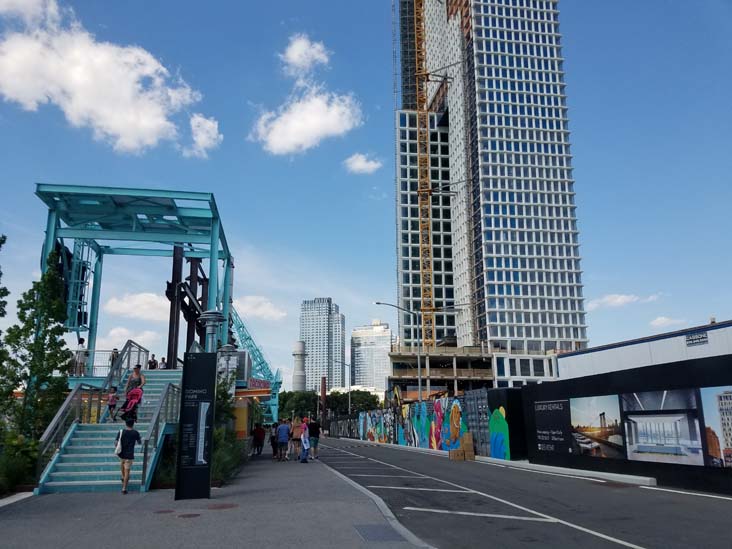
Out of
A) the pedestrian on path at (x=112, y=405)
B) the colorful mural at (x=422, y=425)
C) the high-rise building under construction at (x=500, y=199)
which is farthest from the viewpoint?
the high-rise building under construction at (x=500, y=199)

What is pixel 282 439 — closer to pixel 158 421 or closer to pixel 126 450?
pixel 158 421

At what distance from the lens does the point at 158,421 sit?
1545 centimetres

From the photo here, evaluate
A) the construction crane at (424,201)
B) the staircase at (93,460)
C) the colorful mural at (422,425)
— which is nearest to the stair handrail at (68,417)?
the staircase at (93,460)

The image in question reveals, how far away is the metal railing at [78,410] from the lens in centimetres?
1377

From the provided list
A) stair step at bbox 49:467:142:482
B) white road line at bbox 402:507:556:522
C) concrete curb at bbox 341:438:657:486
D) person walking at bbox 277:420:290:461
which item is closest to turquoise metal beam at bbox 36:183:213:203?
person walking at bbox 277:420:290:461

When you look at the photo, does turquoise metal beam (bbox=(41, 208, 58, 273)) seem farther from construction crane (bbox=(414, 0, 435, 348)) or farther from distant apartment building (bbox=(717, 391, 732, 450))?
construction crane (bbox=(414, 0, 435, 348))

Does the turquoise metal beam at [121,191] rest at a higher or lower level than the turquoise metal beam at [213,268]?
higher

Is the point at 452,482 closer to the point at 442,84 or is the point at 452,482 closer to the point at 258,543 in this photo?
the point at 258,543

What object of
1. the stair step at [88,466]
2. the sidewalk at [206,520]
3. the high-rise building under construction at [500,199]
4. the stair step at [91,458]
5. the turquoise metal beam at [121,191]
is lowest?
the sidewalk at [206,520]

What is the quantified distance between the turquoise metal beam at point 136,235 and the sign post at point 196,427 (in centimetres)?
1579

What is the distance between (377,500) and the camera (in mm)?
11586

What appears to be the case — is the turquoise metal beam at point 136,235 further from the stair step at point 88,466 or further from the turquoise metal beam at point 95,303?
the stair step at point 88,466

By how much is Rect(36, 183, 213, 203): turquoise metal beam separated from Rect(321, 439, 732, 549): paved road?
14.7 metres

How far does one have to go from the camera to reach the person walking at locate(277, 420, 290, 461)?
2523cm
